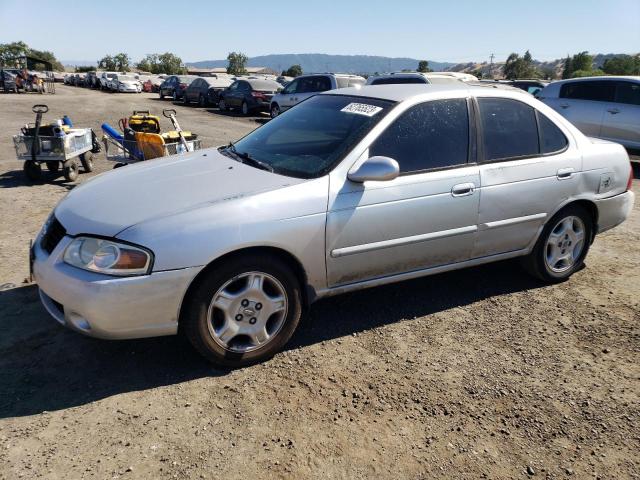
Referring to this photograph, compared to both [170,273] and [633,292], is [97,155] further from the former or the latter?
[633,292]

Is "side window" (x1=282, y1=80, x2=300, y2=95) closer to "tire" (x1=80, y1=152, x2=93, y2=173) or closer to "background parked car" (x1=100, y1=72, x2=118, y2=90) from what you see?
"tire" (x1=80, y1=152, x2=93, y2=173)

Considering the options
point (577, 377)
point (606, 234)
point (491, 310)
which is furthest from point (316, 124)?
point (606, 234)

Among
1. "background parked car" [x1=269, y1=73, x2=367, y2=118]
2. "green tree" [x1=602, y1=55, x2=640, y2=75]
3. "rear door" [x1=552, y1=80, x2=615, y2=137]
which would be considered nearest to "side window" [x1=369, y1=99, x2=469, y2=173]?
"rear door" [x1=552, y1=80, x2=615, y2=137]

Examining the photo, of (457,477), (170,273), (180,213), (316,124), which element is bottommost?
(457,477)

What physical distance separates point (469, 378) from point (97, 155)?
962cm

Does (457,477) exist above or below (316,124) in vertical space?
below

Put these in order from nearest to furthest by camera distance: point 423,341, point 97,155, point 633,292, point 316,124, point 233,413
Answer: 1. point 233,413
2. point 423,341
3. point 316,124
4. point 633,292
5. point 97,155

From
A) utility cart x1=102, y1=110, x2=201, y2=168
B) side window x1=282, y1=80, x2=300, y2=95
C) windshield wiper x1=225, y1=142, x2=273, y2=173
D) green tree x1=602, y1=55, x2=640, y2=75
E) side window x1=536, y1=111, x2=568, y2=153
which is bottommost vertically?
utility cart x1=102, y1=110, x2=201, y2=168

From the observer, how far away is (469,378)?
10.5ft

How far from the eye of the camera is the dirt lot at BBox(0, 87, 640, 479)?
98.6 inches

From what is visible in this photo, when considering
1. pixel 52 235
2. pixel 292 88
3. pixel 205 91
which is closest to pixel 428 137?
pixel 52 235

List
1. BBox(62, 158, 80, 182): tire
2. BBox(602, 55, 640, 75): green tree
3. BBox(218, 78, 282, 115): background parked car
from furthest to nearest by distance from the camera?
BBox(602, 55, 640, 75): green tree, BBox(218, 78, 282, 115): background parked car, BBox(62, 158, 80, 182): tire

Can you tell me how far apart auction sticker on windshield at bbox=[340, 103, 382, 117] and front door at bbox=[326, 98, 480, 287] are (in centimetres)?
20

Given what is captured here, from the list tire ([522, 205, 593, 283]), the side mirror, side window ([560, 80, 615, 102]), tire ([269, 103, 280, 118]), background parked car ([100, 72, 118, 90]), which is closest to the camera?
the side mirror
